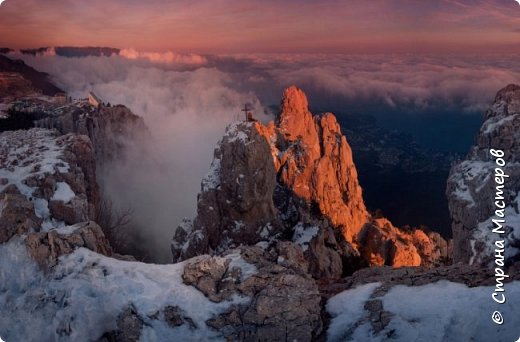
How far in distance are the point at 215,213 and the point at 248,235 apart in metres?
5.26

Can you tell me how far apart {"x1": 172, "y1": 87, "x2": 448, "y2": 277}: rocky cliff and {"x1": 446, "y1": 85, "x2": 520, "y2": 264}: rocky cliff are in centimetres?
1835

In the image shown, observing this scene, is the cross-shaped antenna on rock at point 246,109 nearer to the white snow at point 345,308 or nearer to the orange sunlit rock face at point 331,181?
the orange sunlit rock face at point 331,181

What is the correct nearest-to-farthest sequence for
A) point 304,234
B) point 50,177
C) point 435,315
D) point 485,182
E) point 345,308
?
point 435,315 → point 345,308 → point 50,177 → point 485,182 → point 304,234

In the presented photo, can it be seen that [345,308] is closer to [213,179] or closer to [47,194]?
[47,194]

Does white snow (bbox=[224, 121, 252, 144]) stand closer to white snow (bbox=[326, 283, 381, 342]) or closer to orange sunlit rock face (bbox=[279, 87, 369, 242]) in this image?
orange sunlit rock face (bbox=[279, 87, 369, 242])

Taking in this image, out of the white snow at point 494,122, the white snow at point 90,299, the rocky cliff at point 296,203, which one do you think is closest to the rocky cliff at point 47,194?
the white snow at point 90,299

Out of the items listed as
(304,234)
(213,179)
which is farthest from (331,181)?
(213,179)

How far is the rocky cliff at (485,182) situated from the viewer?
4662cm

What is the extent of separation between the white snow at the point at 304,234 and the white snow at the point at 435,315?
37.3 metres

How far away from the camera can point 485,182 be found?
50.8 m

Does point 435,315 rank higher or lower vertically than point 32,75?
lower

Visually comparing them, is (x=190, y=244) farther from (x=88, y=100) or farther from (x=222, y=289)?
(x=88, y=100)

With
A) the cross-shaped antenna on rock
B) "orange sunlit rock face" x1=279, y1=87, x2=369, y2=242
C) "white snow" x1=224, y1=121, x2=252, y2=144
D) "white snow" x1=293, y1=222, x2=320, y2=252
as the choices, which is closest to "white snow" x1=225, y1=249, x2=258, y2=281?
"white snow" x1=224, y1=121, x2=252, y2=144

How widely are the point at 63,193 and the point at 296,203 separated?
128ft
